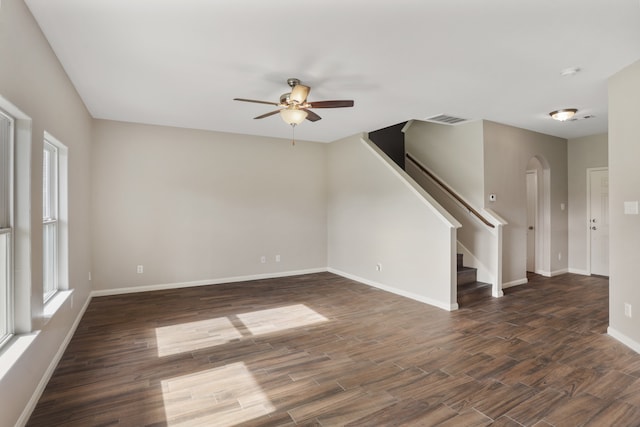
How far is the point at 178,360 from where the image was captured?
2959mm

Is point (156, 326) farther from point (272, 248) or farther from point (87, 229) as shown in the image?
point (272, 248)

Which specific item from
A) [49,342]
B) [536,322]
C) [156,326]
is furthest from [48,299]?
[536,322]

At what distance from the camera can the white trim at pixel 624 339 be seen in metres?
3.06

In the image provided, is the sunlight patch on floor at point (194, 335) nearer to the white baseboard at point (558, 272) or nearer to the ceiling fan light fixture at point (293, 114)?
the ceiling fan light fixture at point (293, 114)

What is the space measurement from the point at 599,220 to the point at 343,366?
604cm

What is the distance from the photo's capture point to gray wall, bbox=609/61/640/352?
→ 120 inches

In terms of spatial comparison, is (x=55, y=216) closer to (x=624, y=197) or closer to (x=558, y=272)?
(x=624, y=197)

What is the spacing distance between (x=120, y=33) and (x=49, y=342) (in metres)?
2.45

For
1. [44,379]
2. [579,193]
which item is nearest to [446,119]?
[579,193]

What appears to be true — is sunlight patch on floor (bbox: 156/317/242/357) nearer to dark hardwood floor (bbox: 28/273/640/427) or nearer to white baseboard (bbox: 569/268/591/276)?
dark hardwood floor (bbox: 28/273/640/427)

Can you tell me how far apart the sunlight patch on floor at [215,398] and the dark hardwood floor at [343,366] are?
11 mm

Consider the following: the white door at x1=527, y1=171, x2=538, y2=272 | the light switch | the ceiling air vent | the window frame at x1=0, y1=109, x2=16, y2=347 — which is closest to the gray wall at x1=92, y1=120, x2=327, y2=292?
the ceiling air vent

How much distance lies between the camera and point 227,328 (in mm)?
→ 3754

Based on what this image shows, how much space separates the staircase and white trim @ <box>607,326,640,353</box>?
153 centimetres
